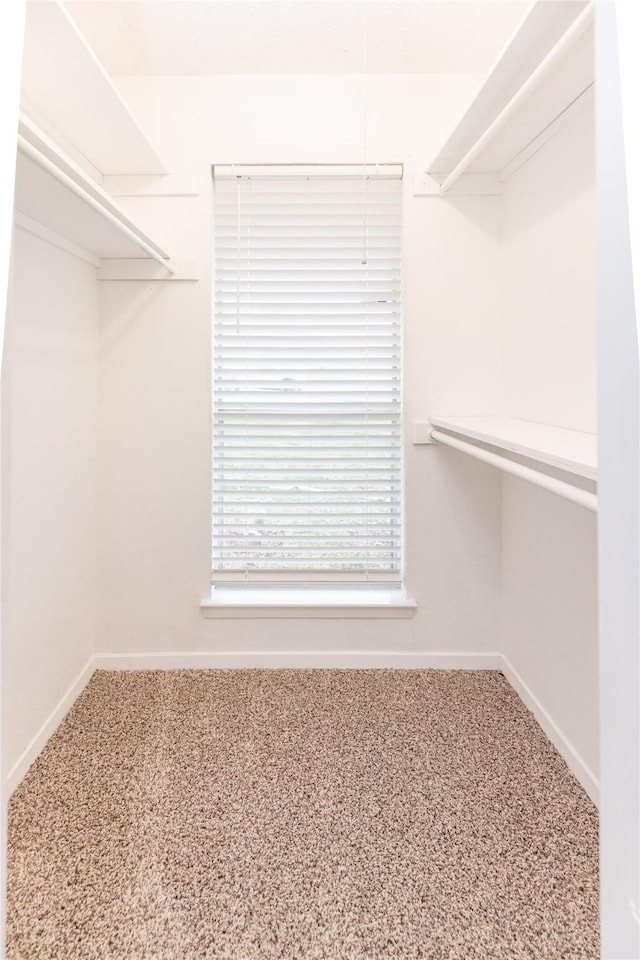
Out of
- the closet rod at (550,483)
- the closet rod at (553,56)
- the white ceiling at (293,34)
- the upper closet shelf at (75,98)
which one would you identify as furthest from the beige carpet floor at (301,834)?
the white ceiling at (293,34)

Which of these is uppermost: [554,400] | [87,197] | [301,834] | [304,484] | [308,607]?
[87,197]

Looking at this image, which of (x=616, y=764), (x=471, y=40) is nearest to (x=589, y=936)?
(x=616, y=764)

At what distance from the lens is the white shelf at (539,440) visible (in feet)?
3.77

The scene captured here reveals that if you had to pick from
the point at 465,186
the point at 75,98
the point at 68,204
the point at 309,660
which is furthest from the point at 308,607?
the point at 75,98

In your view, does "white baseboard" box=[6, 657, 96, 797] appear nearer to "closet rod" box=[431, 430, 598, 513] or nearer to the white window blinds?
the white window blinds

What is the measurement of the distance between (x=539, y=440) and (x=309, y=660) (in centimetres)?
145

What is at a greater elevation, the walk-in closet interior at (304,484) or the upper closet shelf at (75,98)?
the upper closet shelf at (75,98)

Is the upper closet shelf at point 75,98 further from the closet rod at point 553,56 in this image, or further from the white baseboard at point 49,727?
the white baseboard at point 49,727

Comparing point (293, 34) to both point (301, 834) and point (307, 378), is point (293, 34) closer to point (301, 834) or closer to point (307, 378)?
point (307, 378)

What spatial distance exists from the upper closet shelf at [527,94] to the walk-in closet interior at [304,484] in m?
0.01

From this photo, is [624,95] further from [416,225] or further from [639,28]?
[416,225]

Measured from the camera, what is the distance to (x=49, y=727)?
6.57 ft

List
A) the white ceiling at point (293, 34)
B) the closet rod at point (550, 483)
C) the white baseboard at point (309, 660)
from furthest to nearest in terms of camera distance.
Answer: the white baseboard at point (309, 660) < the white ceiling at point (293, 34) < the closet rod at point (550, 483)

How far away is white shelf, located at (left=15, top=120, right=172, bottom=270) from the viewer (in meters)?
1.30
